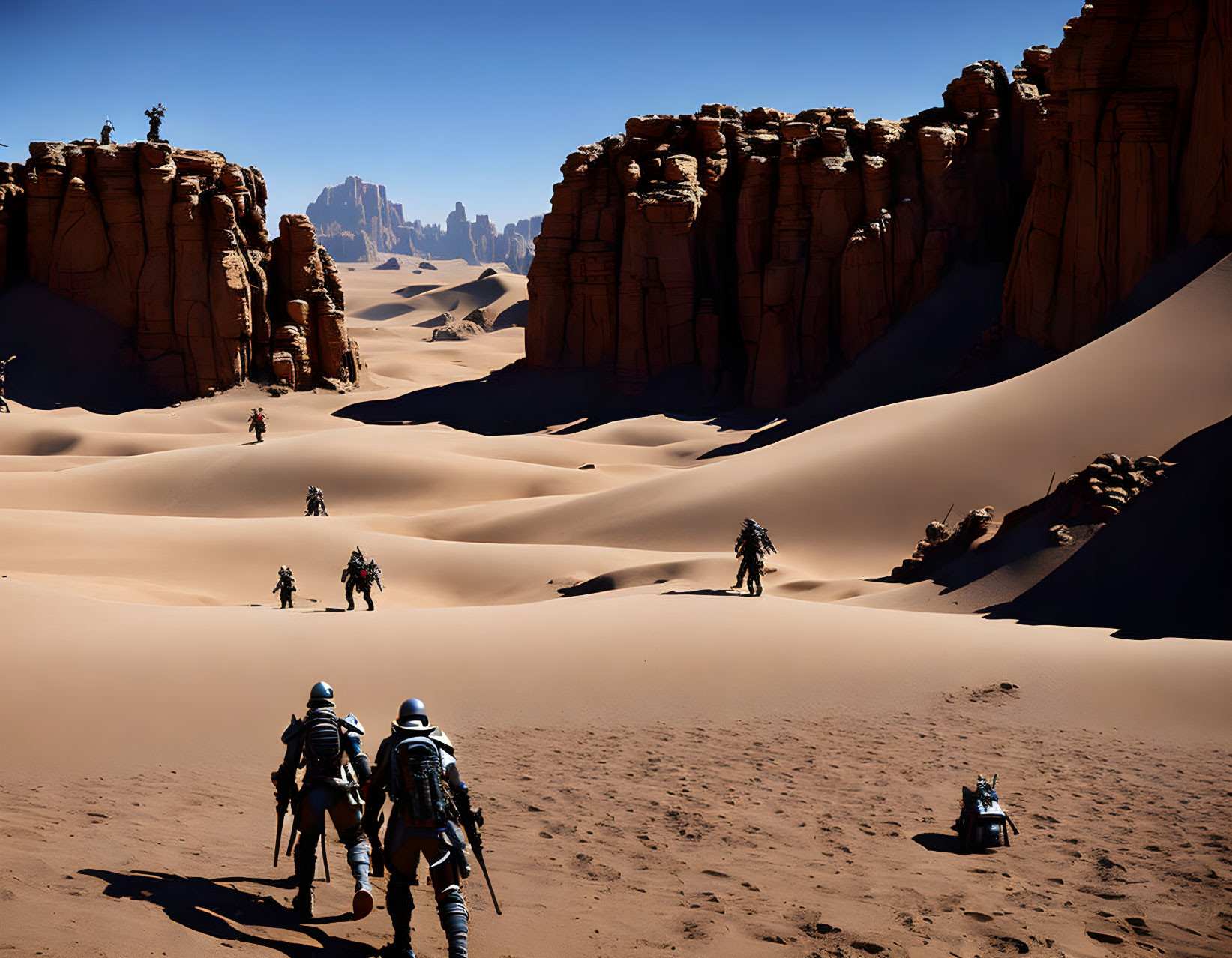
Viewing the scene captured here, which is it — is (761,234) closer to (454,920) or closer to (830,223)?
(830,223)

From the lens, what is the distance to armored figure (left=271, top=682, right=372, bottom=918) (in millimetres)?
6285

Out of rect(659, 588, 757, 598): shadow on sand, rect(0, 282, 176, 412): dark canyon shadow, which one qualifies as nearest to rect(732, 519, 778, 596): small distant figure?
rect(659, 588, 757, 598): shadow on sand

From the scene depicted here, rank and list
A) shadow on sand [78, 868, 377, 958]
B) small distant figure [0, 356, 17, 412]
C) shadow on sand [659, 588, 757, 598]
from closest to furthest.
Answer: shadow on sand [78, 868, 377, 958]
shadow on sand [659, 588, 757, 598]
small distant figure [0, 356, 17, 412]

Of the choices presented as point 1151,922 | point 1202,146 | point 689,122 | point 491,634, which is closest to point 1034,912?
point 1151,922

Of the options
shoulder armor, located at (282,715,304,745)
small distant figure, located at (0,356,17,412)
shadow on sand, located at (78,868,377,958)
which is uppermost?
small distant figure, located at (0,356,17,412)

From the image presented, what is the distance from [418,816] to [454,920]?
0.61 meters

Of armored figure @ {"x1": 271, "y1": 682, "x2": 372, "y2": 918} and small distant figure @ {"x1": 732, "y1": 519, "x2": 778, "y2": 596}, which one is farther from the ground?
small distant figure @ {"x1": 732, "y1": 519, "x2": 778, "y2": 596}

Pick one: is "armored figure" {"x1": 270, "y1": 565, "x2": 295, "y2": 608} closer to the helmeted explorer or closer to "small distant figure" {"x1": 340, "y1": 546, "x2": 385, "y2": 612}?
"small distant figure" {"x1": 340, "y1": 546, "x2": 385, "y2": 612}

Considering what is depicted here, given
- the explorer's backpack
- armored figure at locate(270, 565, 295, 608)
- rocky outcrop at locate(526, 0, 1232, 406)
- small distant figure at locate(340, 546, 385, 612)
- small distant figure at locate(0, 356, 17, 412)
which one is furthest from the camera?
small distant figure at locate(0, 356, 17, 412)

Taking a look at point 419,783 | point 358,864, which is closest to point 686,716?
point 358,864

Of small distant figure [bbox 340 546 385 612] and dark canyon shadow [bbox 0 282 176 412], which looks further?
dark canyon shadow [bbox 0 282 176 412]

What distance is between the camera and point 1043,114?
3534cm

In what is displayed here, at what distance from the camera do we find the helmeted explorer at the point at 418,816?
565 centimetres

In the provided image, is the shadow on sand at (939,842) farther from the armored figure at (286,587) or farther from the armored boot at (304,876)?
the armored figure at (286,587)
